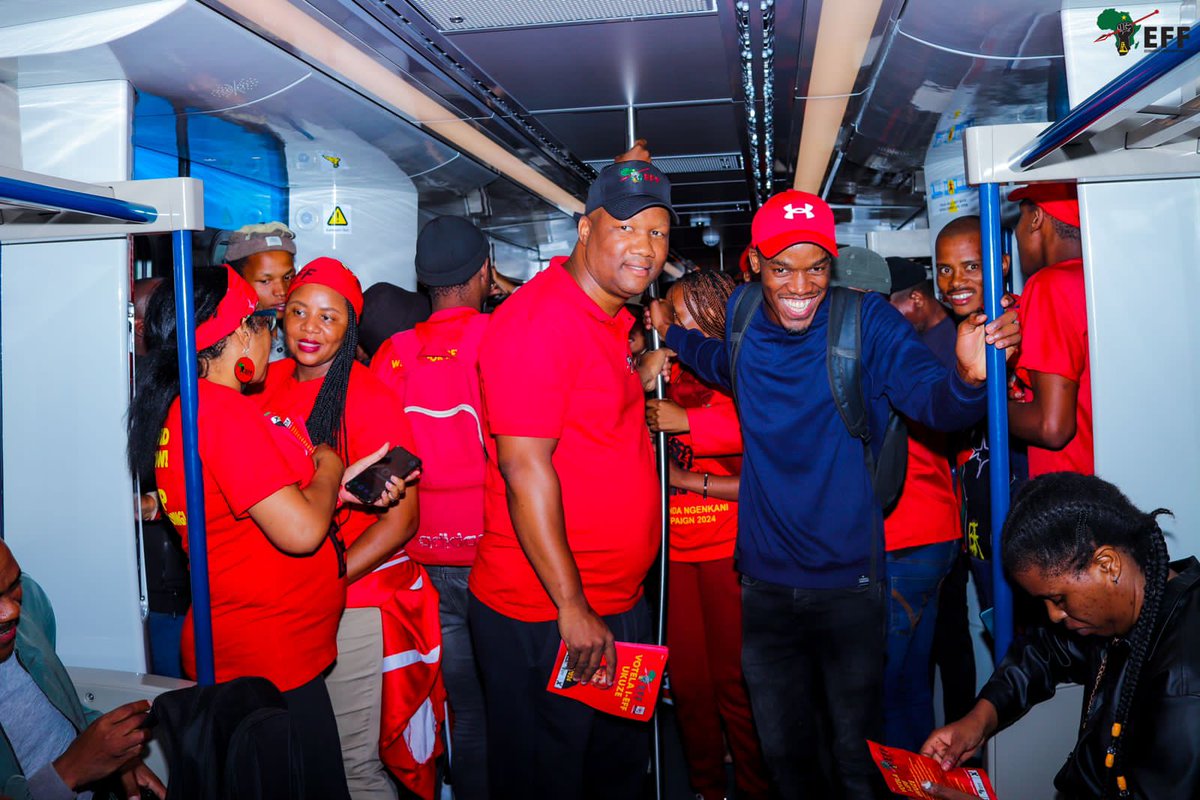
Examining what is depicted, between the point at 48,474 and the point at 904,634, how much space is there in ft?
8.66

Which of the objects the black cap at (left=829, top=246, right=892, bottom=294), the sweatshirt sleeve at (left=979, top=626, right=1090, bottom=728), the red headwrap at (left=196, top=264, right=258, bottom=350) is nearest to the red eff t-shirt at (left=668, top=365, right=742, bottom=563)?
the black cap at (left=829, top=246, right=892, bottom=294)

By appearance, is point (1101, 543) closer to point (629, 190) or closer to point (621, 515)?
point (621, 515)

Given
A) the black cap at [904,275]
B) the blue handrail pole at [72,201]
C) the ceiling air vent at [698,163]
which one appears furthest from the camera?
the ceiling air vent at [698,163]

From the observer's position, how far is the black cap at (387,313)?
372 centimetres

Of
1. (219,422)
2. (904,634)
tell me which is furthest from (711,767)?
(219,422)

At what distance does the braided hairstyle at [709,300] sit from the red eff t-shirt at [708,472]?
0.22 metres

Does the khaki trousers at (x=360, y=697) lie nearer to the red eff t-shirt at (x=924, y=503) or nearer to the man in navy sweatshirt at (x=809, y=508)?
the man in navy sweatshirt at (x=809, y=508)

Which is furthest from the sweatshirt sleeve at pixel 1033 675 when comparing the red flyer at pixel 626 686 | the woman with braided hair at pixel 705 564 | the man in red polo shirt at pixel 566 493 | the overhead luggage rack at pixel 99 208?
the overhead luggage rack at pixel 99 208

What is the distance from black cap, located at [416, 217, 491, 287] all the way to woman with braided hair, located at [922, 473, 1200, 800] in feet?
6.24

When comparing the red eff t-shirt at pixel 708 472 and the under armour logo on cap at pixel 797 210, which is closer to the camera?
the under armour logo on cap at pixel 797 210

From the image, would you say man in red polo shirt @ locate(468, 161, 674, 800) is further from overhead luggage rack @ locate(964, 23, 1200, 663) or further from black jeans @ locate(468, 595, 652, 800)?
overhead luggage rack @ locate(964, 23, 1200, 663)

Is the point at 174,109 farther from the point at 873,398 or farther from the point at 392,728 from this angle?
the point at 873,398

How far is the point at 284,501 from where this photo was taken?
2.05 metres

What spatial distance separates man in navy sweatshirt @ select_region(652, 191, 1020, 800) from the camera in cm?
241
